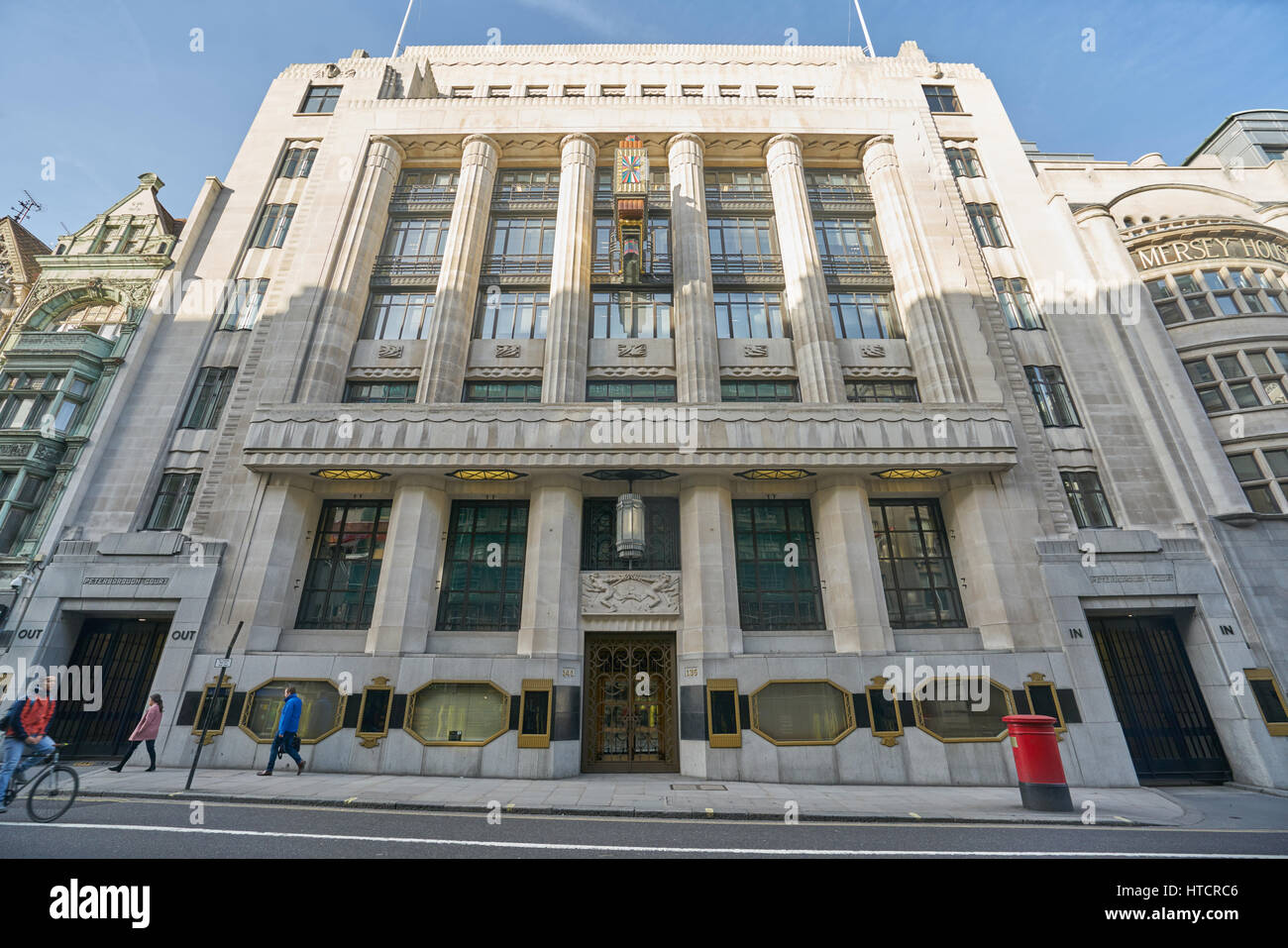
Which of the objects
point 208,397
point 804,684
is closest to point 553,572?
point 804,684

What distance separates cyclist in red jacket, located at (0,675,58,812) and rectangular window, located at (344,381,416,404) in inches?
534

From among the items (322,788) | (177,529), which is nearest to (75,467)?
(177,529)

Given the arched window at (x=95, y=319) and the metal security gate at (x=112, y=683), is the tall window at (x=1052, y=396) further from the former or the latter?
the arched window at (x=95, y=319)

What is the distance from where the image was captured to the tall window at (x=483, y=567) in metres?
17.6

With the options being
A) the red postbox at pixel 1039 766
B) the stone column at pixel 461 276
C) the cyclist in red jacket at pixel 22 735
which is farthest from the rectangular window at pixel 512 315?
the red postbox at pixel 1039 766

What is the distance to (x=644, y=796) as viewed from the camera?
477 inches

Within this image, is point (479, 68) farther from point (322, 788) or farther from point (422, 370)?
point (322, 788)

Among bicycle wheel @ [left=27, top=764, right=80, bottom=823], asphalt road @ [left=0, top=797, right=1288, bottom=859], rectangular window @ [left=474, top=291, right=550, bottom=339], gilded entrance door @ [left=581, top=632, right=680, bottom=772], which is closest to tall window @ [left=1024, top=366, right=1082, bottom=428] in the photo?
asphalt road @ [left=0, top=797, right=1288, bottom=859]

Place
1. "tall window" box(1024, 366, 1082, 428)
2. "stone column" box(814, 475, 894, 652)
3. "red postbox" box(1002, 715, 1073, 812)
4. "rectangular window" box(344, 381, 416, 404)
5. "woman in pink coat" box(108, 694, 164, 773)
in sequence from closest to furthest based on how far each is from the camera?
"red postbox" box(1002, 715, 1073, 812), "woman in pink coat" box(108, 694, 164, 773), "stone column" box(814, 475, 894, 652), "tall window" box(1024, 366, 1082, 428), "rectangular window" box(344, 381, 416, 404)

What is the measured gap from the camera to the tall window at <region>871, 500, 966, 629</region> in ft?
57.9

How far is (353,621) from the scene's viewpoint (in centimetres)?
1748

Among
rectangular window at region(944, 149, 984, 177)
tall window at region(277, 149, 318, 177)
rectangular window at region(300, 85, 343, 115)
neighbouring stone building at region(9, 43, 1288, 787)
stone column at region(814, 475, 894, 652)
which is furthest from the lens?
rectangular window at region(300, 85, 343, 115)

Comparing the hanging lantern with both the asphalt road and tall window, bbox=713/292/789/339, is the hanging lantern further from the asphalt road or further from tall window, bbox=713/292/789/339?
tall window, bbox=713/292/789/339

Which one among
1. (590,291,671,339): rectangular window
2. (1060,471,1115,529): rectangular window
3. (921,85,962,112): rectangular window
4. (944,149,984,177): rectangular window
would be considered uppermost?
(921,85,962,112): rectangular window
